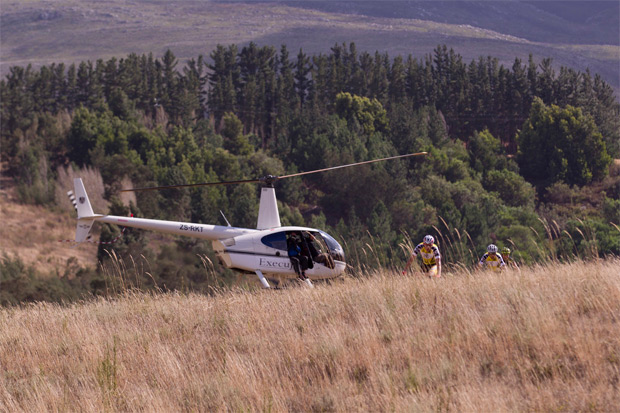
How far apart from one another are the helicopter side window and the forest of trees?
6577 centimetres

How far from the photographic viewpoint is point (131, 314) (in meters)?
13.3

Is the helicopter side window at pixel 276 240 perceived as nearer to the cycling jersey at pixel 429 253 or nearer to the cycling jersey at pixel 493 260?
the cycling jersey at pixel 429 253

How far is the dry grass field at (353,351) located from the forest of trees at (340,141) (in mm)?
70911

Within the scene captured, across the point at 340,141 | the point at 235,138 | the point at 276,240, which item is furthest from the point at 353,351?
the point at 235,138

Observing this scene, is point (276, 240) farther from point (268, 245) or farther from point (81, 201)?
point (81, 201)

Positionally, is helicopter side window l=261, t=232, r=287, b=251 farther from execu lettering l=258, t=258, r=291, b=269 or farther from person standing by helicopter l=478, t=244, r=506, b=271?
person standing by helicopter l=478, t=244, r=506, b=271

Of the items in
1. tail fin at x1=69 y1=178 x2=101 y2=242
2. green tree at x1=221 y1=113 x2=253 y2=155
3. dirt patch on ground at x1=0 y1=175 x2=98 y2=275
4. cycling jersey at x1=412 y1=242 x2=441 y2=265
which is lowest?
dirt patch on ground at x1=0 y1=175 x2=98 y2=275

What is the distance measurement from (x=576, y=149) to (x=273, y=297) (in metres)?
114

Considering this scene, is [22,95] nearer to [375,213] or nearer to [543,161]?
[375,213]

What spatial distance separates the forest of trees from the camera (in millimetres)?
100375

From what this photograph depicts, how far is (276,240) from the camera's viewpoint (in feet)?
57.3

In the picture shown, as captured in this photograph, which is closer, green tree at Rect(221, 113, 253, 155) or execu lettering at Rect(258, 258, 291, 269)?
execu lettering at Rect(258, 258, 291, 269)

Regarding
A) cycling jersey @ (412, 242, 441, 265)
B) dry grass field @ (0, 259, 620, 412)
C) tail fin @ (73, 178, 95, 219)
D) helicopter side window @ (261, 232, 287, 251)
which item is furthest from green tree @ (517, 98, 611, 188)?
dry grass field @ (0, 259, 620, 412)

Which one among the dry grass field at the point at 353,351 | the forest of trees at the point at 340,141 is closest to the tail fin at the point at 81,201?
the dry grass field at the point at 353,351
